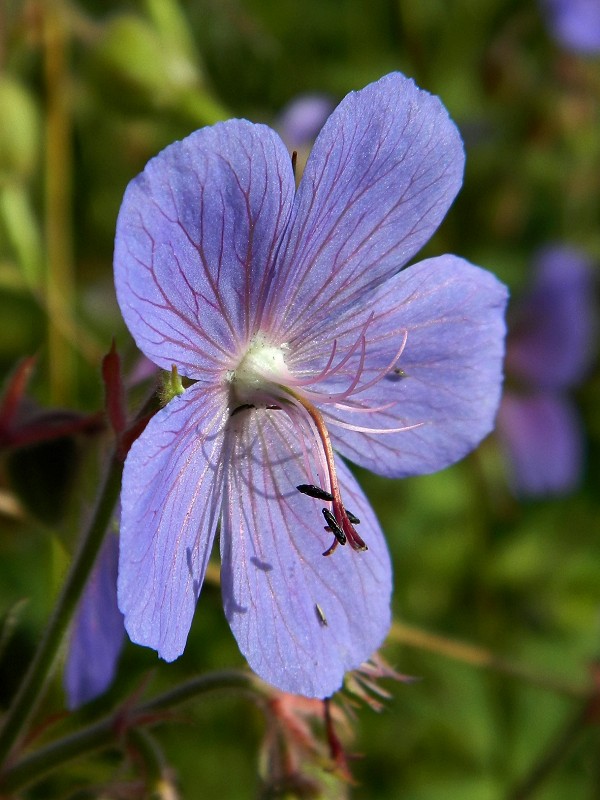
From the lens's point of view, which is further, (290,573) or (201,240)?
(290,573)

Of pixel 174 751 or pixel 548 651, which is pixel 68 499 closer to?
pixel 174 751

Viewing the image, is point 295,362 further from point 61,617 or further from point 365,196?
point 61,617

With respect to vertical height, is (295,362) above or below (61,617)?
above

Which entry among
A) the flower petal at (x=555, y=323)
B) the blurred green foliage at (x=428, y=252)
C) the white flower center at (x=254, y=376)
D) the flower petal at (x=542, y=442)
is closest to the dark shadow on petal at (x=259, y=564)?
the white flower center at (x=254, y=376)

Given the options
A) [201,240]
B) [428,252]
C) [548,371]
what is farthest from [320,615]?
[548,371]

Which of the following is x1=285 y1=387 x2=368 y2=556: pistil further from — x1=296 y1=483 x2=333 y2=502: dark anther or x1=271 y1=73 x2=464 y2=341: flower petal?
x1=271 y1=73 x2=464 y2=341: flower petal

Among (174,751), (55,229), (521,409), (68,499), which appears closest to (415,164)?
(68,499)
